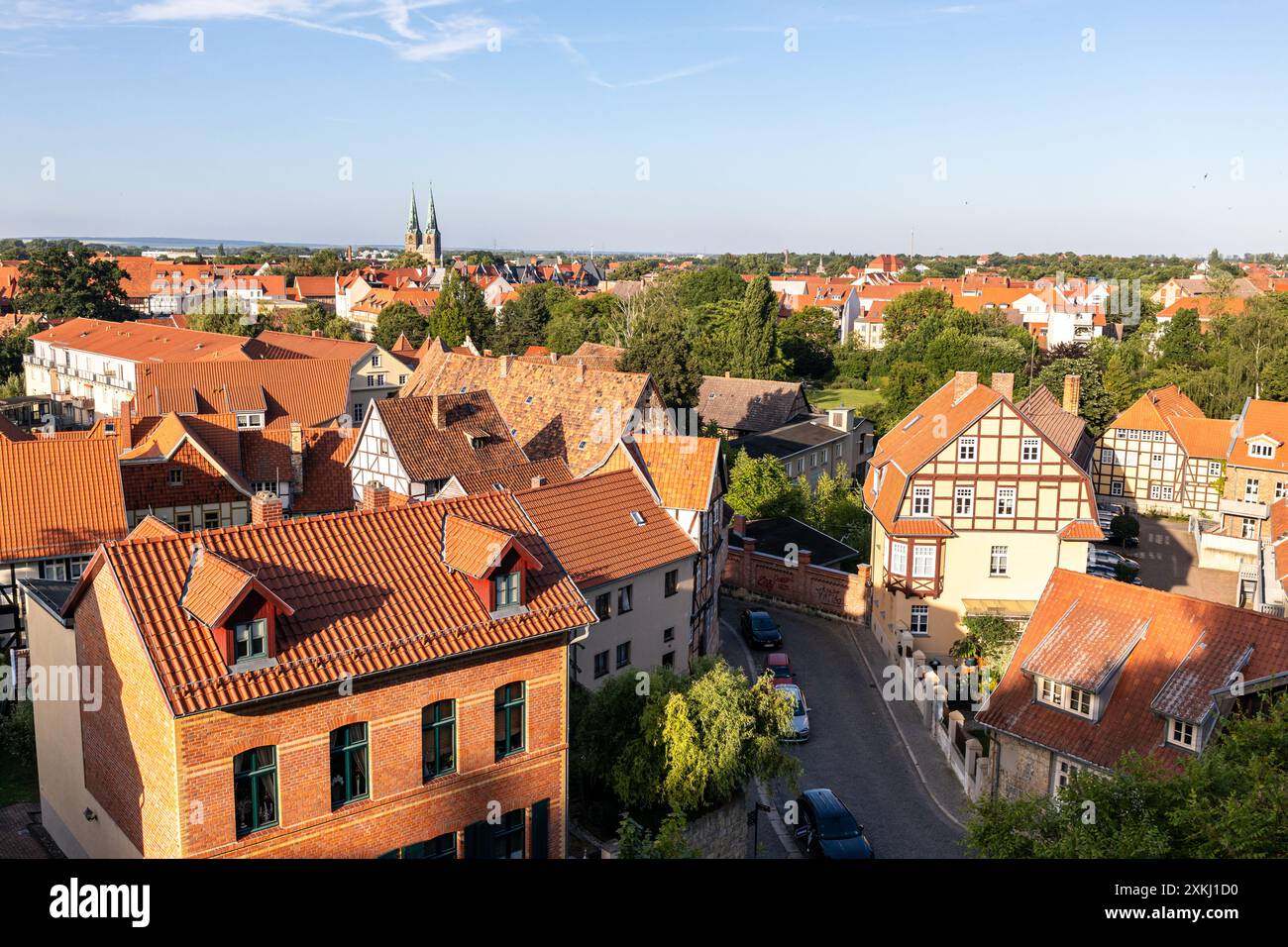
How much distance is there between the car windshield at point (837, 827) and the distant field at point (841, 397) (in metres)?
63.3

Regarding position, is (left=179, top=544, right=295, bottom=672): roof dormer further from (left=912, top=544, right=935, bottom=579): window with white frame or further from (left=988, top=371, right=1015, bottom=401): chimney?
(left=988, top=371, right=1015, bottom=401): chimney

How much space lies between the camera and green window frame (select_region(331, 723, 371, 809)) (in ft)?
52.2

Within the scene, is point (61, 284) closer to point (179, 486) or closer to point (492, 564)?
point (179, 486)

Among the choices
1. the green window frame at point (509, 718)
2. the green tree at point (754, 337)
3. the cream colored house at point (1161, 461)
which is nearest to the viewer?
the green window frame at point (509, 718)

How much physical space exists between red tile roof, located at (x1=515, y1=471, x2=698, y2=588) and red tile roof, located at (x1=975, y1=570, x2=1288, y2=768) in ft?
27.7

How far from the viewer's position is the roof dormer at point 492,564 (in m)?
17.3

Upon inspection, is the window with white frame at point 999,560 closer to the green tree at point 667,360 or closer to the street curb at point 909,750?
the street curb at point 909,750

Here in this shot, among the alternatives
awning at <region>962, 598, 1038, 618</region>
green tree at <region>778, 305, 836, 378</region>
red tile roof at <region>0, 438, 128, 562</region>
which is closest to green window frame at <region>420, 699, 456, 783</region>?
red tile roof at <region>0, 438, 128, 562</region>

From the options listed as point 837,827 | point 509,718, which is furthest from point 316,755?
point 837,827

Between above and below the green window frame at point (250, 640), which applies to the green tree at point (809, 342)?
above

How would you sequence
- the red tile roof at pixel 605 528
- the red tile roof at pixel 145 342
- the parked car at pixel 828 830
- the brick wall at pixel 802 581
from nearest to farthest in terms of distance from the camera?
the parked car at pixel 828 830
the red tile roof at pixel 605 528
the brick wall at pixel 802 581
the red tile roof at pixel 145 342

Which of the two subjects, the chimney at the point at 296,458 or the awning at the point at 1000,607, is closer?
the awning at the point at 1000,607

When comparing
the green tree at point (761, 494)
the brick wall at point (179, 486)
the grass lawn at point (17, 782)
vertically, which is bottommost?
the grass lawn at point (17, 782)

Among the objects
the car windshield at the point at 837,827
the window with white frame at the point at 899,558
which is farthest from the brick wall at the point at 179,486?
the car windshield at the point at 837,827
